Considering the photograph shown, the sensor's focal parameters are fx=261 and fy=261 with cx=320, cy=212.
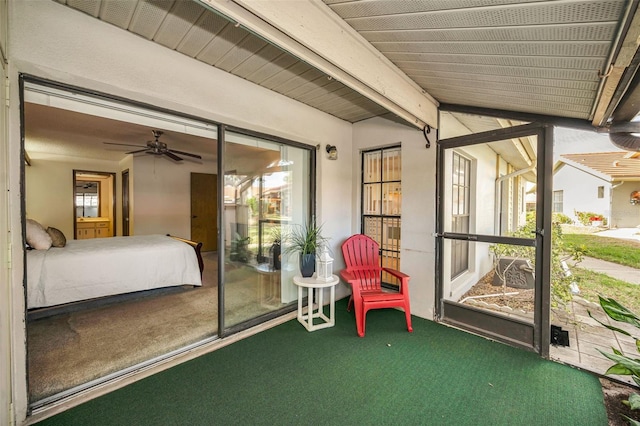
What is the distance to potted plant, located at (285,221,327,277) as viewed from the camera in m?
2.98

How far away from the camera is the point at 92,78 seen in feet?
5.70

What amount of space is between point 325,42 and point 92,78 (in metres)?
1.56

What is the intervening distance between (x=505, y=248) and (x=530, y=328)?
786mm

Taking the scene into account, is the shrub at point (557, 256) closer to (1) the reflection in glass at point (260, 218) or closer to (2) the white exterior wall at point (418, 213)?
(2) the white exterior wall at point (418, 213)

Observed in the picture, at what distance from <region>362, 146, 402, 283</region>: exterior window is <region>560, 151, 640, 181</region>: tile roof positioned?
5.79 feet

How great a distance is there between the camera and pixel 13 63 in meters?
1.50

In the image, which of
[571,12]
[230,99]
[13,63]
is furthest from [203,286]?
[571,12]

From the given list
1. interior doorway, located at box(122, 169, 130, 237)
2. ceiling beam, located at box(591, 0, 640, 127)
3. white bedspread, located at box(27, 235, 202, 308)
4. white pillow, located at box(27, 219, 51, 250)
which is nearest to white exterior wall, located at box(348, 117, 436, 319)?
ceiling beam, located at box(591, 0, 640, 127)

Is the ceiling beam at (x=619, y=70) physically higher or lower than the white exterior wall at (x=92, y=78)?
lower

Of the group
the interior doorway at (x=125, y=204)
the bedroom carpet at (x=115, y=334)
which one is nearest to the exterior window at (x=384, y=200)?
the bedroom carpet at (x=115, y=334)

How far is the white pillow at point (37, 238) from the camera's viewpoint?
3109 millimetres

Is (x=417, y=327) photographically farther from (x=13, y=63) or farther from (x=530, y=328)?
(x=13, y=63)

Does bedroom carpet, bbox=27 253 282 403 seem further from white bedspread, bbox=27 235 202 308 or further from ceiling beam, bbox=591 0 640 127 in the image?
ceiling beam, bbox=591 0 640 127

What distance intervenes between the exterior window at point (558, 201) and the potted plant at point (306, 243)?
7.94 ft
